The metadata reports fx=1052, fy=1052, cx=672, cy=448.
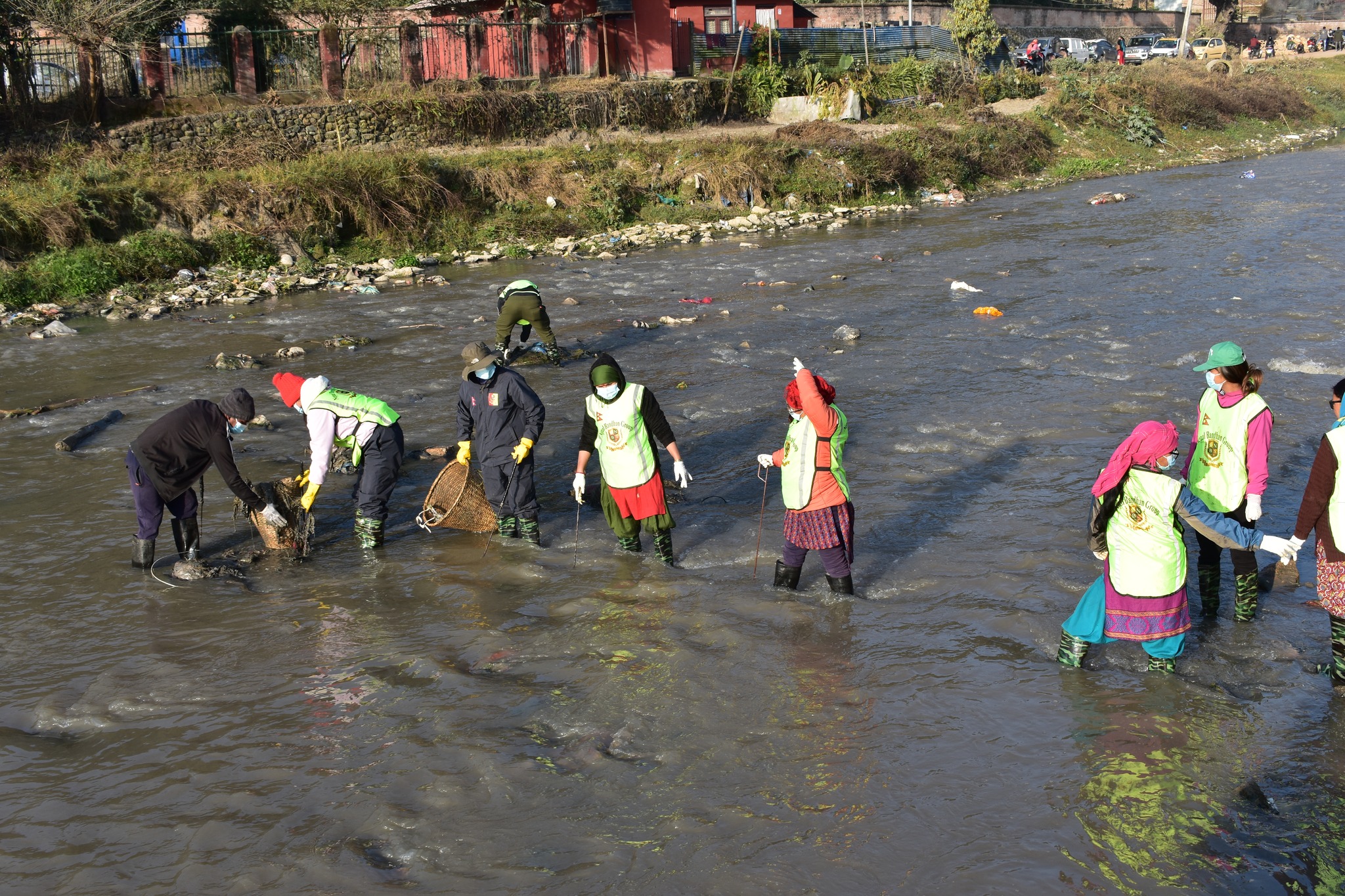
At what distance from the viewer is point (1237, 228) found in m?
Result: 21.7

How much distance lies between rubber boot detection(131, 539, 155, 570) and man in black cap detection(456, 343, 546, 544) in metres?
2.32

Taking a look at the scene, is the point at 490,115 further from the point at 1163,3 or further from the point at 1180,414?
the point at 1163,3

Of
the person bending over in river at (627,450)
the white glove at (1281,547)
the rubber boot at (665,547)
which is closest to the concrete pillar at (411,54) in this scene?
the person bending over in river at (627,450)

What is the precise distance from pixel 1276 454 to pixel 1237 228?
14.7 meters

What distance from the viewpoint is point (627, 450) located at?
7184 mm

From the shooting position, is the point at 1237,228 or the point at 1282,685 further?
the point at 1237,228

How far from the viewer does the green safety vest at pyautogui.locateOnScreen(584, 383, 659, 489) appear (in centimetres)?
712

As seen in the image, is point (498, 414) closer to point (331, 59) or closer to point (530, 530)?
point (530, 530)

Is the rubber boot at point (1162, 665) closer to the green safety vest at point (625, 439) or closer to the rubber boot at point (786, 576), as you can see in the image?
the rubber boot at point (786, 576)

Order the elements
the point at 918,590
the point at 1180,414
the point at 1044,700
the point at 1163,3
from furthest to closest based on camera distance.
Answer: the point at 1163,3, the point at 1180,414, the point at 918,590, the point at 1044,700

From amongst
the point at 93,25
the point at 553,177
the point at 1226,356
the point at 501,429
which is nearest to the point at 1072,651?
the point at 1226,356

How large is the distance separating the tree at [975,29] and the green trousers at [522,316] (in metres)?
32.5

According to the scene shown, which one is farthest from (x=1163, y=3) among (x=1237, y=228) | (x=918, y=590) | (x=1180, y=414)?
(x=918, y=590)

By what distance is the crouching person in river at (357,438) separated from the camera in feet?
24.3
